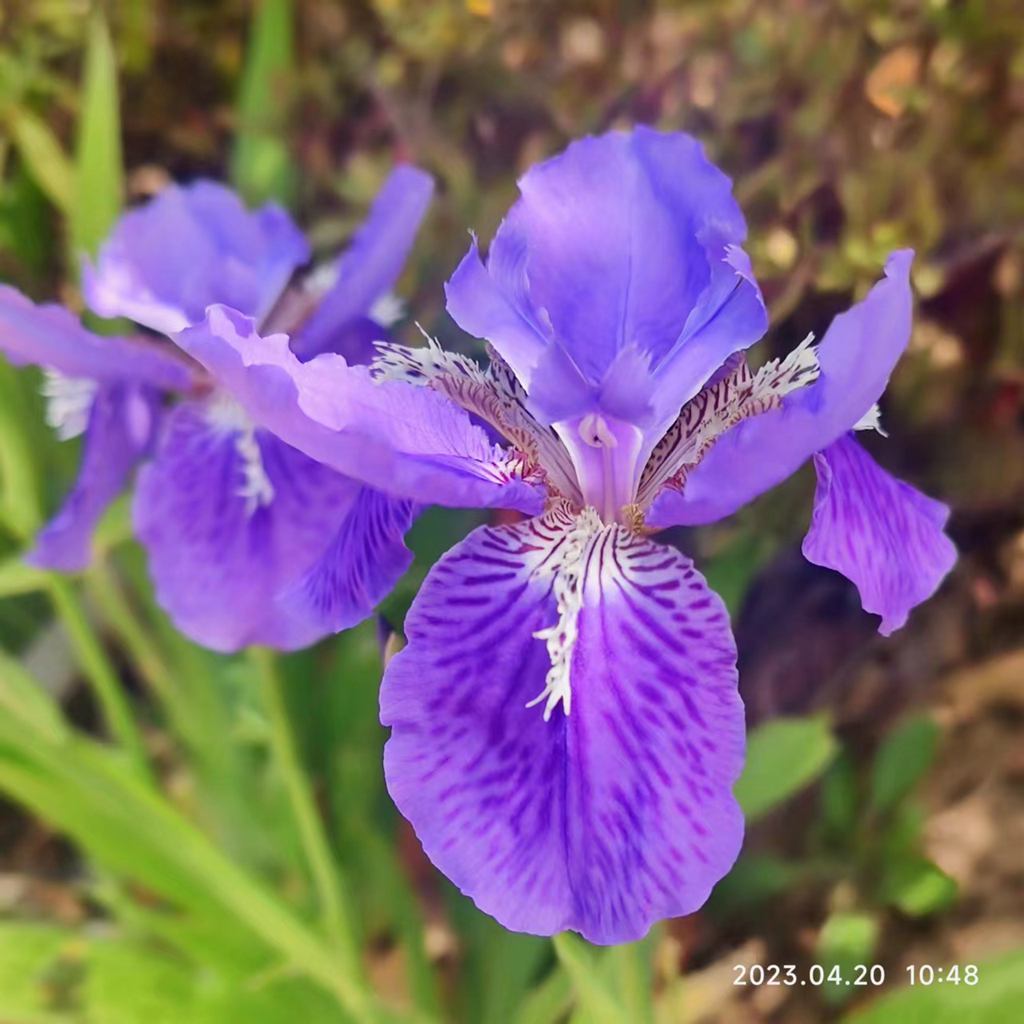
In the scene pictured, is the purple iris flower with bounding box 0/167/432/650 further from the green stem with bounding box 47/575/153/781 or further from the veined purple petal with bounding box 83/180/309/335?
the green stem with bounding box 47/575/153/781

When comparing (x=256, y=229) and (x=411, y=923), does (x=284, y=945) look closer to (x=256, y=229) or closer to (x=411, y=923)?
(x=411, y=923)

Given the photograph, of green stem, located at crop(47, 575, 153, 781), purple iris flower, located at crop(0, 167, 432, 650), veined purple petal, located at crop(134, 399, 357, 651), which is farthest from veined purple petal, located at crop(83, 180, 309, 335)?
green stem, located at crop(47, 575, 153, 781)

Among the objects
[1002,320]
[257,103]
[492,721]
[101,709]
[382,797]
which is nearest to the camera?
[492,721]

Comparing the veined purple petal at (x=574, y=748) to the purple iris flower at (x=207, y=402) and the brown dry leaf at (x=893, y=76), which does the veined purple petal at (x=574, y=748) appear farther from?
the brown dry leaf at (x=893, y=76)

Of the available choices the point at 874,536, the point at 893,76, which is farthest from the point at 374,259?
the point at 893,76

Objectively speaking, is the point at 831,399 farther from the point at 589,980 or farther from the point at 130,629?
the point at 130,629

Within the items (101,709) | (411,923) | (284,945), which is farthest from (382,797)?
(101,709)
